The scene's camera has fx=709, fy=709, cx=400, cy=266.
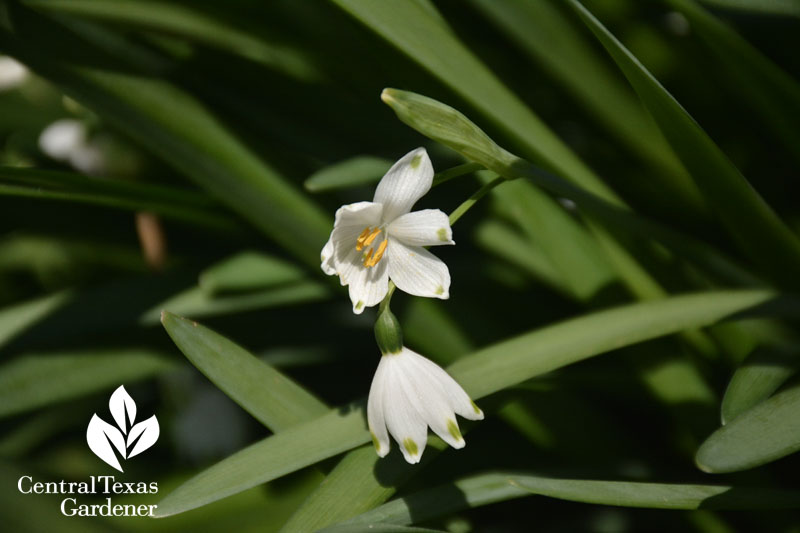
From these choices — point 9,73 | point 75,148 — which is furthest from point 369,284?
point 9,73

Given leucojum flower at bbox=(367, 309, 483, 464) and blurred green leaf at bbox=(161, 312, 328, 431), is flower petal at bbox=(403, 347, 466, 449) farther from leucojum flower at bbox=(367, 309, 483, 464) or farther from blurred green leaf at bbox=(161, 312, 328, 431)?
blurred green leaf at bbox=(161, 312, 328, 431)

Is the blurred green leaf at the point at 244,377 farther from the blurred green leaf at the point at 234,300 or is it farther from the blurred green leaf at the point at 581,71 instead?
the blurred green leaf at the point at 581,71

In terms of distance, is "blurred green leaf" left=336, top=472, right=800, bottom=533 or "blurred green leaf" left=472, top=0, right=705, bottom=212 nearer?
"blurred green leaf" left=336, top=472, right=800, bottom=533

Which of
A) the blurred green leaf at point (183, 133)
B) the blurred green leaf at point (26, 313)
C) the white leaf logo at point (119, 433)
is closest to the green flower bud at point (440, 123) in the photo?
the blurred green leaf at point (183, 133)

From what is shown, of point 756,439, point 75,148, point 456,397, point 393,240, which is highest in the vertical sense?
point 75,148

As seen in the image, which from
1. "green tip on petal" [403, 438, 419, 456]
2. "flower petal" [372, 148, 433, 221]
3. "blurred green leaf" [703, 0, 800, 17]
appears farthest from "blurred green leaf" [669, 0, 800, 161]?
"green tip on petal" [403, 438, 419, 456]

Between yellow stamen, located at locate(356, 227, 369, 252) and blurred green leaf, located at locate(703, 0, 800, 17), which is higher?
blurred green leaf, located at locate(703, 0, 800, 17)

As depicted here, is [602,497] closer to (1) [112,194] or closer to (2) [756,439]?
Result: (2) [756,439]
